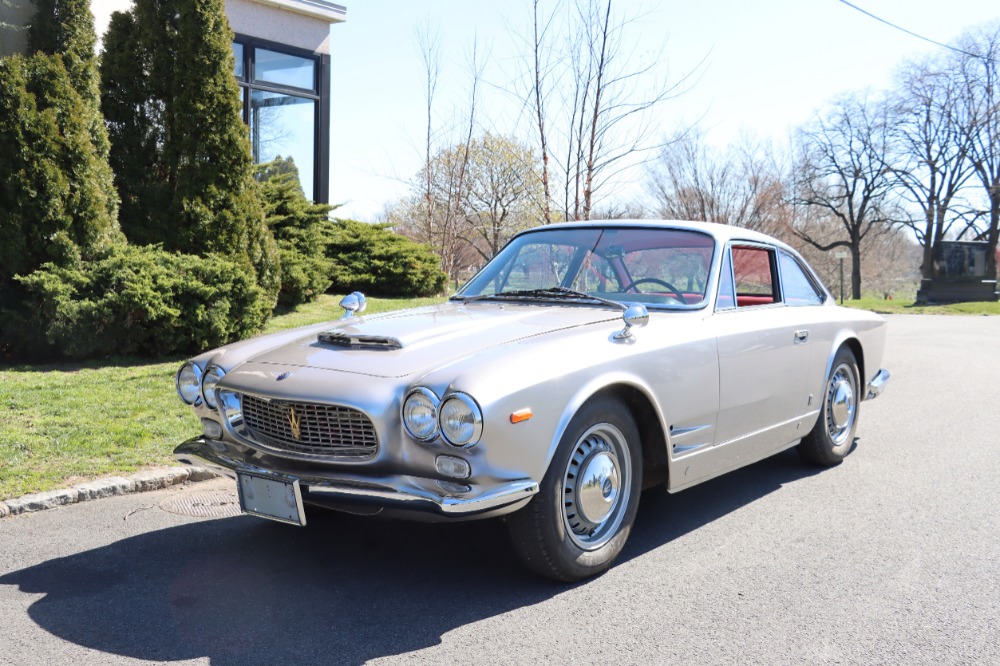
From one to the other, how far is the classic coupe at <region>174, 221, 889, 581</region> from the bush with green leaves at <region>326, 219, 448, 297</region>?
10.4 m

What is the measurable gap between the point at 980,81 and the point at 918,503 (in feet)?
138

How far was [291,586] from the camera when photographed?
3.72 metres

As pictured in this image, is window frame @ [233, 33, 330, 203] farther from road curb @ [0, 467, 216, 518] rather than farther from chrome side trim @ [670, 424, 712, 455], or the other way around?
chrome side trim @ [670, 424, 712, 455]

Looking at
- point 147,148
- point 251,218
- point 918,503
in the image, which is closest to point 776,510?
point 918,503

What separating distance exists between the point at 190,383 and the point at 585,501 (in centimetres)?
201

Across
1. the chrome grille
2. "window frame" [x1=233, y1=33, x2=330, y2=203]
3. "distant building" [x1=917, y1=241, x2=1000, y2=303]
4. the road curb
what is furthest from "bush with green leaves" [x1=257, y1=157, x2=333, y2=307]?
"distant building" [x1=917, y1=241, x2=1000, y2=303]

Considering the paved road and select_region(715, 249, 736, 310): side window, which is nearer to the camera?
the paved road

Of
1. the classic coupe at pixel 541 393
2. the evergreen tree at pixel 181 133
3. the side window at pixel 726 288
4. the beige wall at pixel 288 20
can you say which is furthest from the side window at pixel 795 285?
the beige wall at pixel 288 20

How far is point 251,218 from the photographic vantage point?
10445 millimetres

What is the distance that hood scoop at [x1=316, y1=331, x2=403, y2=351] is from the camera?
3863mm

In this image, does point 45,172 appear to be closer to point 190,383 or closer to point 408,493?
point 190,383

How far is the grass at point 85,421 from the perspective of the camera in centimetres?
533

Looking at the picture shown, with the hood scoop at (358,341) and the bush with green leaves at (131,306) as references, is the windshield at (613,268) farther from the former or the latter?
the bush with green leaves at (131,306)

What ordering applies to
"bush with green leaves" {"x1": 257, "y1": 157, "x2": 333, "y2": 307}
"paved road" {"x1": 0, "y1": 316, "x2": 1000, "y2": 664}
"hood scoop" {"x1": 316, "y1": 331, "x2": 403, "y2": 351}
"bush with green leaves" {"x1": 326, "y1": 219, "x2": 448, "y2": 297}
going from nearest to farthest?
"paved road" {"x1": 0, "y1": 316, "x2": 1000, "y2": 664}, "hood scoop" {"x1": 316, "y1": 331, "x2": 403, "y2": 351}, "bush with green leaves" {"x1": 257, "y1": 157, "x2": 333, "y2": 307}, "bush with green leaves" {"x1": 326, "y1": 219, "x2": 448, "y2": 297}
